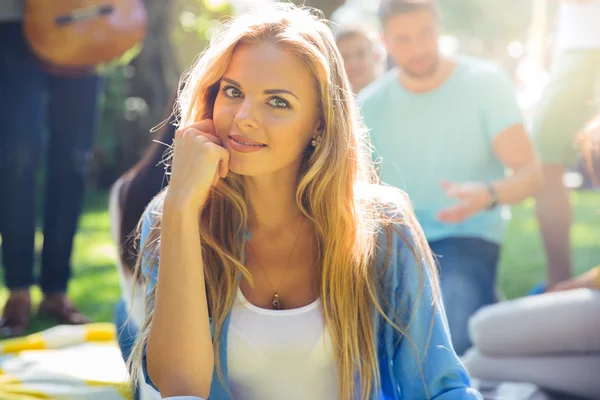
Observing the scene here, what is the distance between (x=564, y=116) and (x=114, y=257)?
113 inches

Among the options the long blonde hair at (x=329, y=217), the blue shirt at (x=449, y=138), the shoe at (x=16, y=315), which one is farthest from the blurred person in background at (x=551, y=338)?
the shoe at (x=16, y=315)

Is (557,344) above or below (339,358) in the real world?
below

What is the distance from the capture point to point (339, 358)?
6.15ft

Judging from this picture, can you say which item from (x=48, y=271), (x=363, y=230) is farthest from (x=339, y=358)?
(x=48, y=271)

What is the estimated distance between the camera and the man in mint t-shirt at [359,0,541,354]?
10.5ft

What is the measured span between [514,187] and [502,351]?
672 millimetres

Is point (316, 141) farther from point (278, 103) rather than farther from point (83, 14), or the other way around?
point (83, 14)

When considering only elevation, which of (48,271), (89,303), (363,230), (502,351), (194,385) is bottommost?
(89,303)

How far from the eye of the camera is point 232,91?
1905 mm

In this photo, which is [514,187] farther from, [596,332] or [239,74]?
[239,74]

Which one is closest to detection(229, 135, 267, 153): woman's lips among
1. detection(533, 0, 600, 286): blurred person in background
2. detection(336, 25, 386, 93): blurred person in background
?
detection(336, 25, 386, 93): blurred person in background

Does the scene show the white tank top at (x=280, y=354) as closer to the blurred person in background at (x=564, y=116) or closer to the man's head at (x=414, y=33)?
the man's head at (x=414, y=33)

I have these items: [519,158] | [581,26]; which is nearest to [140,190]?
[519,158]

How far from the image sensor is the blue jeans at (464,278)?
3.16 metres
